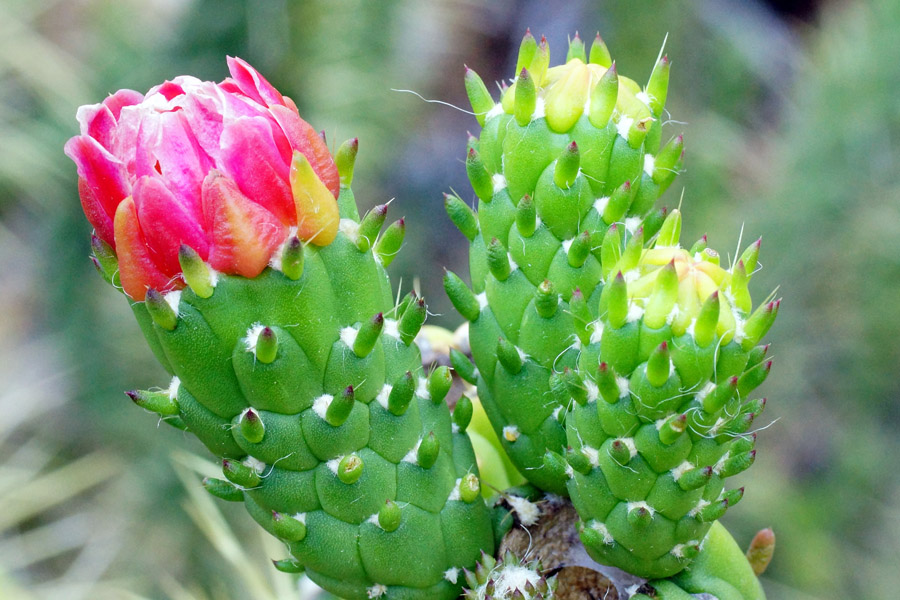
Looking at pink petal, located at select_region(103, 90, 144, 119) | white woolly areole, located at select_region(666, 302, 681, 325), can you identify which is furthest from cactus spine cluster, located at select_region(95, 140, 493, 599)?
white woolly areole, located at select_region(666, 302, 681, 325)

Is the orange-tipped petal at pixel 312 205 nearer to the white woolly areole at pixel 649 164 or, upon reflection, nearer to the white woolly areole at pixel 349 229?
the white woolly areole at pixel 349 229

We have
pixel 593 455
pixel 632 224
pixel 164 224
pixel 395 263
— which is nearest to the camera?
pixel 164 224

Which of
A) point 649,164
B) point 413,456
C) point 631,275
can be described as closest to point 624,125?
point 649,164

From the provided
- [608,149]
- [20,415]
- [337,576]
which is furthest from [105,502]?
[608,149]

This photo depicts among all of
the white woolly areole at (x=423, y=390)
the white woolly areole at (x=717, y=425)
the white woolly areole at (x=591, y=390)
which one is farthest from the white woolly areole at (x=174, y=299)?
the white woolly areole at (x=717, y=425)

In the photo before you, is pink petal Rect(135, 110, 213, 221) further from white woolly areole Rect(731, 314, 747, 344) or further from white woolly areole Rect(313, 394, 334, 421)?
white woolly areole Rect(731, 314, 747, 344)

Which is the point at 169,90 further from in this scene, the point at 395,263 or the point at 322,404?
the point at 395,263
